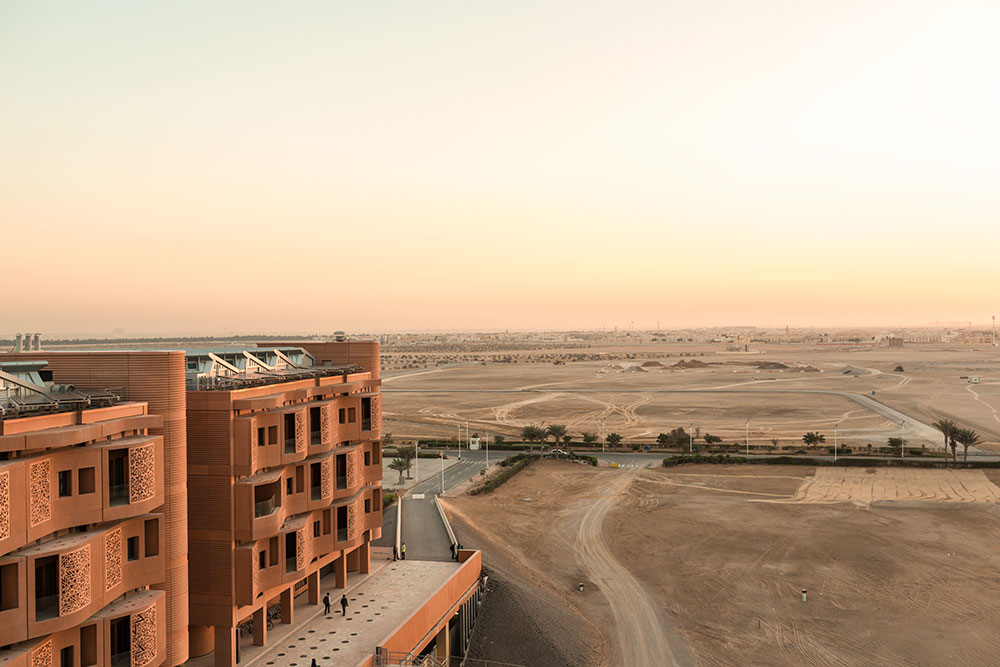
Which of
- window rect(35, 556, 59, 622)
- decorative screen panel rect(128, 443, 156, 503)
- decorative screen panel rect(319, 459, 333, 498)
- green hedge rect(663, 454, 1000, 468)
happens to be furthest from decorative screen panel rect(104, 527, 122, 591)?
green hedge rect(663, 454, 1000, 468)

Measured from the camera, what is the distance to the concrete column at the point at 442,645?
112ft

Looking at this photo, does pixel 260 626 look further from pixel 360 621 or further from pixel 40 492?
pixel 40 492

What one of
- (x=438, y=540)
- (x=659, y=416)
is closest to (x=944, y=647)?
(x=438, y=540)

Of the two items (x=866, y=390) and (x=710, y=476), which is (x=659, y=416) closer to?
(x=710, y=476)

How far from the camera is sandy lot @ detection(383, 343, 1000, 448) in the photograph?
9969 cm


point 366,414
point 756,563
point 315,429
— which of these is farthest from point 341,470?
point 756,563

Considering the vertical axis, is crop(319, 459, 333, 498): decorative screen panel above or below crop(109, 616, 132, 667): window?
above

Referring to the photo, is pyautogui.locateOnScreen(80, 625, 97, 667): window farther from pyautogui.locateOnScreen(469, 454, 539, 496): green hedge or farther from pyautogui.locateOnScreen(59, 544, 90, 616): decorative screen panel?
pyautogui.locateOnScreen(469, 454, 539, 496): green hedge

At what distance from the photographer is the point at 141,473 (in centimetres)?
2216

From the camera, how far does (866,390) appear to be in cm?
14225

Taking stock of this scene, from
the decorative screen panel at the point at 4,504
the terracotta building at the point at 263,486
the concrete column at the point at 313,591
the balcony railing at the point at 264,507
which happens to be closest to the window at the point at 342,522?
the terracotta building at the point at 263,486

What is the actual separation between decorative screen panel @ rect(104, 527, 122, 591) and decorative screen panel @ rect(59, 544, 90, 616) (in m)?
1.02

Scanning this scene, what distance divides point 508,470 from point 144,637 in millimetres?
51676

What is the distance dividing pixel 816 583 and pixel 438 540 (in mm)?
22476
